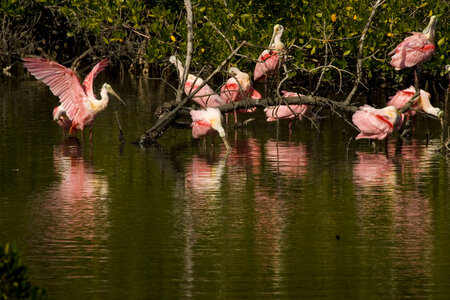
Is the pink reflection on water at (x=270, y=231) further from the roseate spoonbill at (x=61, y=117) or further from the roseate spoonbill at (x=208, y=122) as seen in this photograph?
the roseate spoonbill at (x=61, y=117)

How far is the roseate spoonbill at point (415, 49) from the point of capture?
66.4 feet

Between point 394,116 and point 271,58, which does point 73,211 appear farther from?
point 271,58

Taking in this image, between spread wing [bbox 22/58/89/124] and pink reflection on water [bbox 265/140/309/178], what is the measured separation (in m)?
2.98

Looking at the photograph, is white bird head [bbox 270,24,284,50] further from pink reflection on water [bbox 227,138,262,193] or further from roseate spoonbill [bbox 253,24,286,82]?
pink reflection on water [bbox 227,138,262,193]

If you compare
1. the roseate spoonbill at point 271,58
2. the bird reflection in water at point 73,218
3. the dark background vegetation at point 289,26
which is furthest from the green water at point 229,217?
the dark background vegetation at point 289,26

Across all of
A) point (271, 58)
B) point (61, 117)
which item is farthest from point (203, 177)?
point (271, 58)

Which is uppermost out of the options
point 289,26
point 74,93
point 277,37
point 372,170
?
point 289,26

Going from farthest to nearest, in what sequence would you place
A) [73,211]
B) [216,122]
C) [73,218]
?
[216,122]
[73,211]
[73,218]

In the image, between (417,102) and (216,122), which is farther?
(417,102)

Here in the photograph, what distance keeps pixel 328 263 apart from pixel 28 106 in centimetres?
1643

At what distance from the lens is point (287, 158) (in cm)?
1714

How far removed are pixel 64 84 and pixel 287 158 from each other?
3.80 meters

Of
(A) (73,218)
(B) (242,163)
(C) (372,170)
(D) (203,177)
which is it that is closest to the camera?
(A) (73,218)

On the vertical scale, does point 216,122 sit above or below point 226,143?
above
